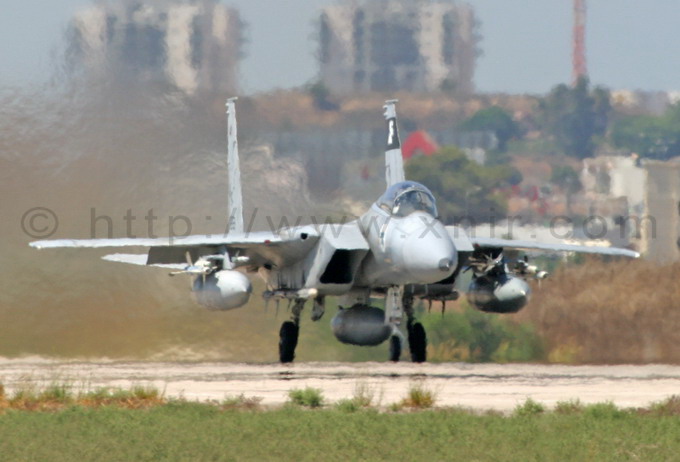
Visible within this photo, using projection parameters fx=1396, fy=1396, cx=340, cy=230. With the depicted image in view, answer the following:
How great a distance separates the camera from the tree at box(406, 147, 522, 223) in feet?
87.2

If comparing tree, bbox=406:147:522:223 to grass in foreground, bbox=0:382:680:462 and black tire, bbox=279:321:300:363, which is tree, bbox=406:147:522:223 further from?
grass in foreground, bbox=0:382:680:462

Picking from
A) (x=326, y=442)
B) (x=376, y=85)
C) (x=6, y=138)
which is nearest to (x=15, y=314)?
(x=6, y=138)

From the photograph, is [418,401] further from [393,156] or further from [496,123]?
[496,123]

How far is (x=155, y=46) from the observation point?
23594 millimetres

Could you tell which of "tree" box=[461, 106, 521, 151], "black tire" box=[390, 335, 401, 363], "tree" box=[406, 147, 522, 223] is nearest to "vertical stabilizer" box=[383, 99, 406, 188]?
"black tire" box=[390, 335, 401, 363]

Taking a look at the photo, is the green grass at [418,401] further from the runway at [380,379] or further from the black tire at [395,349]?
the black tire at [395,349]

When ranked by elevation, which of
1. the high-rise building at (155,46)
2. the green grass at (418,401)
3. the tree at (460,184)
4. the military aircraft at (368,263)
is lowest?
the green grass at (418,401)

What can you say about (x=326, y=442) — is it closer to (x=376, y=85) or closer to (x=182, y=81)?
(x=182, y=81)

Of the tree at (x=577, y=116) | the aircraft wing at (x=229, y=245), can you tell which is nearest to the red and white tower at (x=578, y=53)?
the tree at (x=577, y=116)

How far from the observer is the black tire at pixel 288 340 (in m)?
21.7

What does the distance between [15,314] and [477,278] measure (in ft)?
24.4

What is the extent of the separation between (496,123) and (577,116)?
1.74 m

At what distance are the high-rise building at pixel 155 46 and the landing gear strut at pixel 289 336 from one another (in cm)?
458

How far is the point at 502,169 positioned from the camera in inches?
1110
